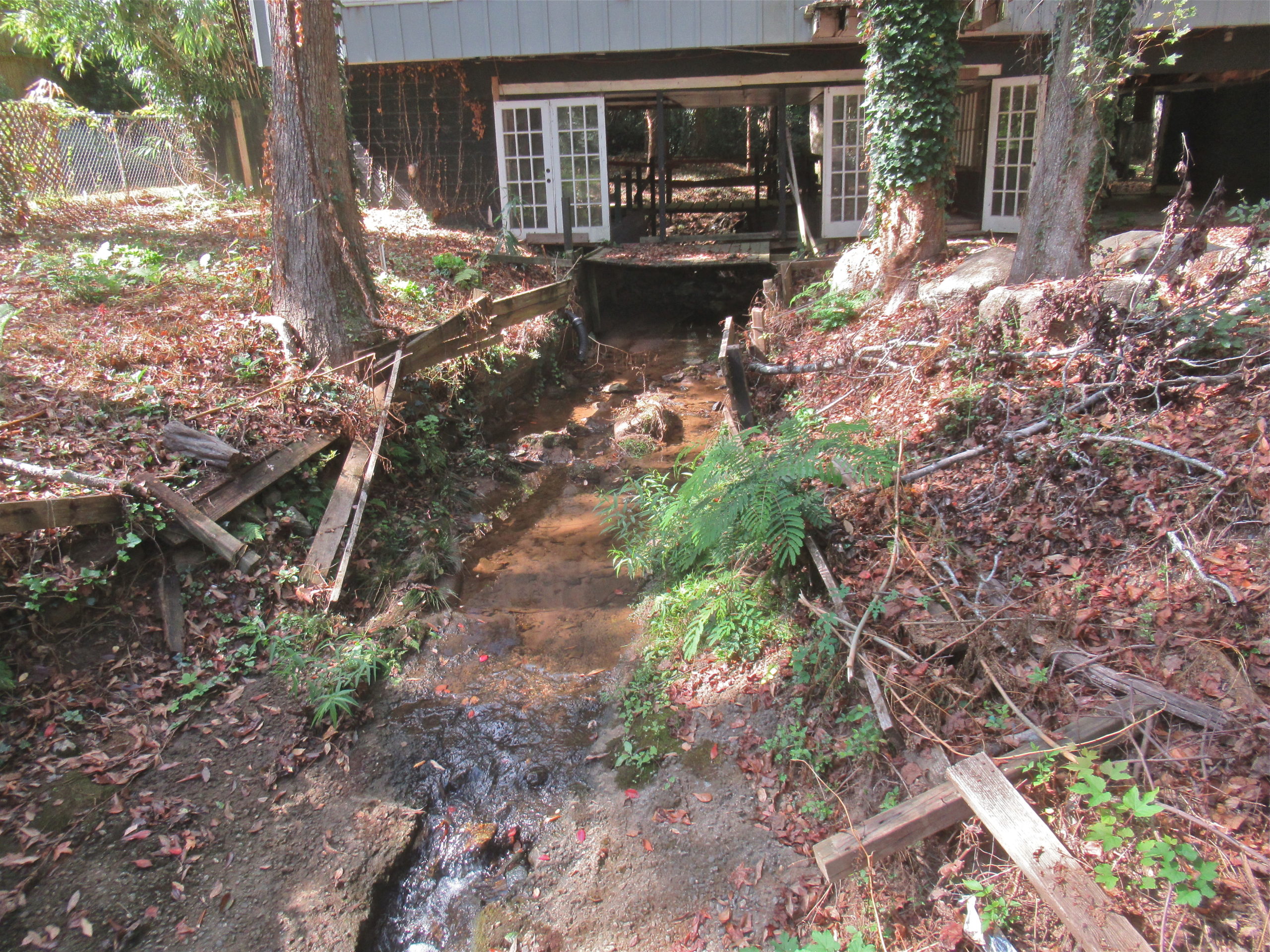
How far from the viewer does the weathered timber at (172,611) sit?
4625mm

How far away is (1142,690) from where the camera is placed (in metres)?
3.12

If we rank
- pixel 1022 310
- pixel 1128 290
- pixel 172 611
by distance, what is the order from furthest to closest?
pixel 1022 310 → pixel 1128 290 → pixel 172 611

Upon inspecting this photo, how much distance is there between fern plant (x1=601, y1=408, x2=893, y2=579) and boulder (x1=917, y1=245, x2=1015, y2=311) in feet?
9.46

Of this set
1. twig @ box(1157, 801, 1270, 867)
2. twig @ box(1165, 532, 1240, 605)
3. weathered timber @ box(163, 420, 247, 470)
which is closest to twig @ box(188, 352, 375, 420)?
weathered timber @ box(163, 420, 247, 470)

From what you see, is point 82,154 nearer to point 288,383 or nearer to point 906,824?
point 288,383

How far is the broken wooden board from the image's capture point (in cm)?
692

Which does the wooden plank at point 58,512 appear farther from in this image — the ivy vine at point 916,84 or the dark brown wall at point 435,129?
the dark brown wall at point 435,129

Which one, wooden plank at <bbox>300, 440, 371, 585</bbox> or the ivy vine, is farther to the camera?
the ivy vine

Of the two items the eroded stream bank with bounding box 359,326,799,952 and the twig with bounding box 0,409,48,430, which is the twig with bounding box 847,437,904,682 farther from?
the twig with bounding box 0,409,48,430

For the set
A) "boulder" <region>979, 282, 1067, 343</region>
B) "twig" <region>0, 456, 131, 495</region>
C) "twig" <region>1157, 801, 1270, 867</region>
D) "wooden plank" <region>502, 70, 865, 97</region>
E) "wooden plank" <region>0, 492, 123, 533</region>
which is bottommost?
"twig" <region>1157, 801, 1270, 867</region>

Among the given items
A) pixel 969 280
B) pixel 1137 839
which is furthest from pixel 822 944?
pixel 969 280

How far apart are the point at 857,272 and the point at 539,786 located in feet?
24.0

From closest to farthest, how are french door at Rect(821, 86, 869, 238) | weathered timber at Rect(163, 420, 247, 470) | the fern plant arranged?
1. the fern plant
2. weathered timber at Rect(163, 420, 247, 470)
3. french door at Rect(821, 86, 869, 238)

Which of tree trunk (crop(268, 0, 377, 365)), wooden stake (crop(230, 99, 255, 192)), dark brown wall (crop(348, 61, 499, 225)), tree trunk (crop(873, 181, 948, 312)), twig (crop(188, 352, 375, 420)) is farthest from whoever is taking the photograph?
wooden stake (crop(230, 99, 255, 192))
